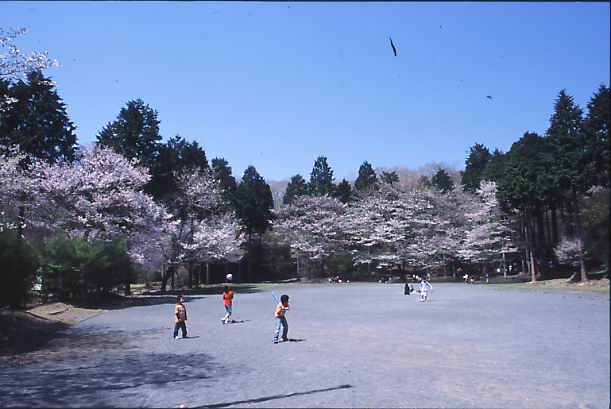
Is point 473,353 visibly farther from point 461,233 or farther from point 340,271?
point 340,271

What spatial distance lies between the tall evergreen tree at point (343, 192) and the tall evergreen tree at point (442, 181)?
10.9 metres

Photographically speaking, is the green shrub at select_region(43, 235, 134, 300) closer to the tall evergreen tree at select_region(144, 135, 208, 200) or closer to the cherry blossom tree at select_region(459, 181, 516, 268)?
the tall evergreen tree at select_region(144, 135, 208, 200)

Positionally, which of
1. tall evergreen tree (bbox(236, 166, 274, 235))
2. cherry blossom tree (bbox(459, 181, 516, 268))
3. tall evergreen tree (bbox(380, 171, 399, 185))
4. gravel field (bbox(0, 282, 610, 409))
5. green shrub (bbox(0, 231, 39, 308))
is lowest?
gravel field (bbox(0, 282, 610, 409))

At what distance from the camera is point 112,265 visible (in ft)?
92.9

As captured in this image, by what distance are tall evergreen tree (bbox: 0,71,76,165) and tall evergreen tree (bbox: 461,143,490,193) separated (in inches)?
1742

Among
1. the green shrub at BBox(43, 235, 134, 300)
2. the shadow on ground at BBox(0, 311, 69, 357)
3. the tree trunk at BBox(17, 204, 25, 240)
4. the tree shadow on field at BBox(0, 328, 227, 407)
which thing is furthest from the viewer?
the tree trunk at BBox(17, 204, 25, 240)

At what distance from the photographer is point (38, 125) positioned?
28906 millimetres

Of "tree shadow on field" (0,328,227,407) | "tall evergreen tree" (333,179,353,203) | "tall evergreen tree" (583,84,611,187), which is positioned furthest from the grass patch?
"tall evergreen tree" (333,179,353,203)

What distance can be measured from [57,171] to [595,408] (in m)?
30.4

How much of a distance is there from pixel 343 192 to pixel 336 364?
55684 mm

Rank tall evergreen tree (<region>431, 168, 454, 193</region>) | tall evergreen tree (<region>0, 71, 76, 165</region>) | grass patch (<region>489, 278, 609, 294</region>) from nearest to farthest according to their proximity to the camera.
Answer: grass patch (<region>489, 278, 609, 294</region>)
tall evergreen tree (<region>0, 71, 76, 165</region>)
tall evergreen tree (<region>431, 168, 454, 193</region>)

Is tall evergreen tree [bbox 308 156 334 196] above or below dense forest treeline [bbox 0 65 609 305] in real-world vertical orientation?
above

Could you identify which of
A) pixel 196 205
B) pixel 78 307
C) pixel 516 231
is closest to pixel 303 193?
pixel 196 205

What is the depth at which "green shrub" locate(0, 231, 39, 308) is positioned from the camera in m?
15.2
